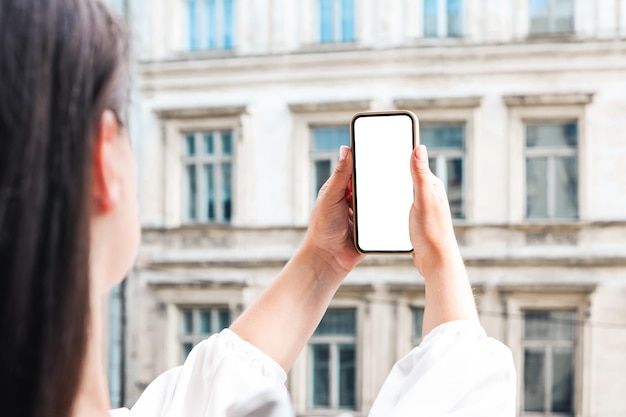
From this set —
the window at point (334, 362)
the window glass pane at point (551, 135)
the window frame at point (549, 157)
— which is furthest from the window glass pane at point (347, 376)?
the window glass pane at point (551, 135)

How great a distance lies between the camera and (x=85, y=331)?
0.64 feet

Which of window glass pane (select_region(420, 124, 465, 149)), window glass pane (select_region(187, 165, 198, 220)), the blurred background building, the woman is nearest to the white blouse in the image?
the woman

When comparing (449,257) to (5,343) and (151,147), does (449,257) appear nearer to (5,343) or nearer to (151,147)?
(5,343)

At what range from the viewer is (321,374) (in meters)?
1.81

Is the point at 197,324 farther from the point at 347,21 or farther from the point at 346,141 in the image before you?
the point at 347,21

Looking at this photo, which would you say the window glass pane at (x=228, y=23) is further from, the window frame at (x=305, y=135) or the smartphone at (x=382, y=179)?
the smartphone at (x=382, y=179)

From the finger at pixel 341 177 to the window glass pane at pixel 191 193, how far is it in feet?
4.91

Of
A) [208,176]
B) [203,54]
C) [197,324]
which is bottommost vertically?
[197,324]

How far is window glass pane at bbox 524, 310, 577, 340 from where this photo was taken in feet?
5.44

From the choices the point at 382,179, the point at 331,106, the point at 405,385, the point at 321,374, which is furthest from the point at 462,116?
the point at 405,385

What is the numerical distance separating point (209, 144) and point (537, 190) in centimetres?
74

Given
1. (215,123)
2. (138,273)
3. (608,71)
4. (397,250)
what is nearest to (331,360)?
(138,273)

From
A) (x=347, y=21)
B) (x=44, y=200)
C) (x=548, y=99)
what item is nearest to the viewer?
(x=44, y=200)

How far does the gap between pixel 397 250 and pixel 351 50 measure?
4.59 ft
